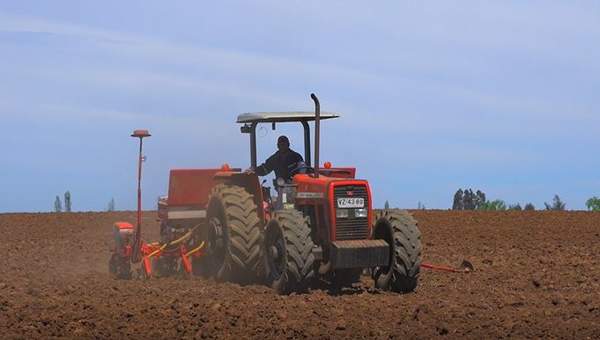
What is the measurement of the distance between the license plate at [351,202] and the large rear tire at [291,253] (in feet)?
1.62

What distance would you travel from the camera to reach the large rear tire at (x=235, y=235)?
1266 centimetres

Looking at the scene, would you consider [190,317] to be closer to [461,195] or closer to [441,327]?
[441,327]

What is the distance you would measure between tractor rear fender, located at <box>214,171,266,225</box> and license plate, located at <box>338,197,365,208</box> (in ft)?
5.06

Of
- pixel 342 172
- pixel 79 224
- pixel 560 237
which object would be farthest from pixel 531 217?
pixel 342 172

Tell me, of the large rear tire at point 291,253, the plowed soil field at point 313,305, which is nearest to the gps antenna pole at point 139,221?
the plowed soil field at point 313,305

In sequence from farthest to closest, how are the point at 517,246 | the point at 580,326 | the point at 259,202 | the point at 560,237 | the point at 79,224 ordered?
the point at 79,224 → the point at 560,237 → the point at 517,246 → the point at 259,202 → the point at 580,326

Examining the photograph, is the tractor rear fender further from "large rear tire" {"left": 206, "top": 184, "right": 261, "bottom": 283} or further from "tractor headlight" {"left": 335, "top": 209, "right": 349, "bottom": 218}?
"tractor headlight" {"left": 335, "top": 209, "right": 349, "bottom": 218}

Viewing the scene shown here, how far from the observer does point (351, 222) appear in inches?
475

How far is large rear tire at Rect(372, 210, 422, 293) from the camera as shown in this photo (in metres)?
11.8

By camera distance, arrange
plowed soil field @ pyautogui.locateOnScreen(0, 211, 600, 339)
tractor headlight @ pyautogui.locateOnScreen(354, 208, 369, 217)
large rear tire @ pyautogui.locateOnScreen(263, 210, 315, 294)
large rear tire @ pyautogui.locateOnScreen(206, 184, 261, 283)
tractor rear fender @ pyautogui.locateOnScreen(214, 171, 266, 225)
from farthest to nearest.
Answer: tractor rear fender @ pyautogui.locateOnScreen(214, 171, 266, 225), large rear tire @ pyautogui.locateOnScreen(206, 184, 261, 283), tractor headlight @ pyautogui.locateOnScreen(354, 208, 369, 217), large rear tire @ pyautogui.locateOnScreen(263, 210, 315, 294), plowed soil field @ pyautogui.locateOnScreen(0, 211, 600, 339)

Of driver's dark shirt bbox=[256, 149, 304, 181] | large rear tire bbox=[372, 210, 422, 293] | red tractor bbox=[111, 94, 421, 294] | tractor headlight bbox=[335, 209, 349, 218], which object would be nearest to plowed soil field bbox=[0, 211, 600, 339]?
large rear tire bbox=[372, 210, 422, 293]

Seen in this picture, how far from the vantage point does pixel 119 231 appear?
15.1 meters

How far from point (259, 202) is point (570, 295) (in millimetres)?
4332

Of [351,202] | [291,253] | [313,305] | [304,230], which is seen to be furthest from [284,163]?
[313,305]
